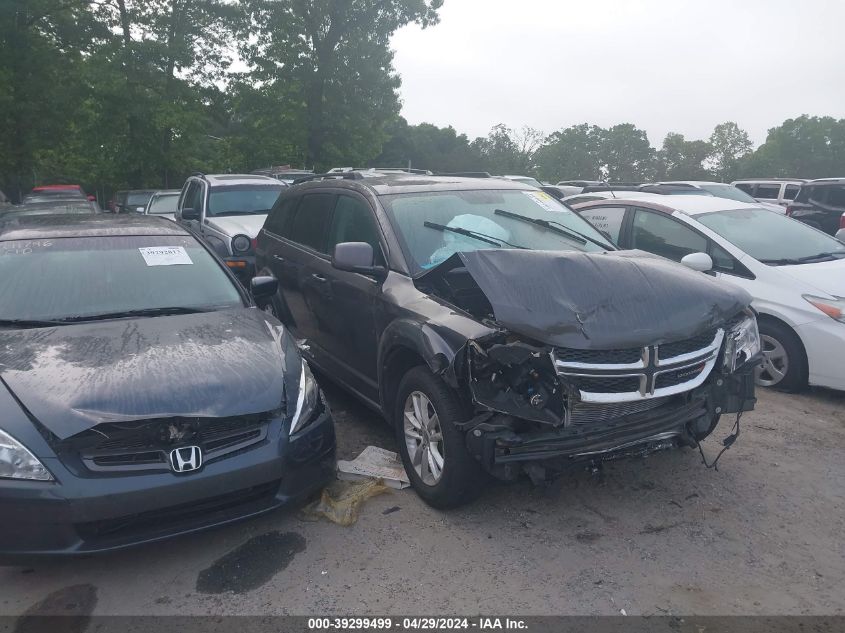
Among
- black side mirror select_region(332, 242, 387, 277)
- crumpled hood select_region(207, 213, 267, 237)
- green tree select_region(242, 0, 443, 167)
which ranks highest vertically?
green tree select_region(242, 0, 443, 167)

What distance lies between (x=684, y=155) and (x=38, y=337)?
4735cm

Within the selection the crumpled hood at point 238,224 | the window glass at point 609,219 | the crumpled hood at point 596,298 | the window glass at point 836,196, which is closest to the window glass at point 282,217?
the crumpled hood at point 596,298

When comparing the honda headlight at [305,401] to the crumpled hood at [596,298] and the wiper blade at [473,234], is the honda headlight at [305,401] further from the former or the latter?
the wiper blade at [473,234]

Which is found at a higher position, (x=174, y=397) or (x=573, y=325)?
(x=573, y=325)

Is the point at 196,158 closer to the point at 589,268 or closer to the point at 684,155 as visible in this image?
the point at 589,268

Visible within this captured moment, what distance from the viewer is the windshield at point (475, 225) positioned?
14.9ft

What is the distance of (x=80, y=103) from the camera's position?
80.3ft

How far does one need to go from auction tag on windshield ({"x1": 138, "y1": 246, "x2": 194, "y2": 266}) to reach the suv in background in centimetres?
512

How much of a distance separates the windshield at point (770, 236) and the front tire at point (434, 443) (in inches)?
148

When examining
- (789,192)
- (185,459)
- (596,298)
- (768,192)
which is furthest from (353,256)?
(768,192)

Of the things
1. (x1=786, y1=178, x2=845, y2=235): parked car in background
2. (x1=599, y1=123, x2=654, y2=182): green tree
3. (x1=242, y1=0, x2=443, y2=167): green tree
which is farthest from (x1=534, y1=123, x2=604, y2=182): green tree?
(x1=786, y1=178, x2=845, y2=235): parked car in background

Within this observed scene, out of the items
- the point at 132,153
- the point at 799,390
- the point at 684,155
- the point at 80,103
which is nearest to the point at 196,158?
the point at 132,153

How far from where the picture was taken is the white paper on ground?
4.26 metres

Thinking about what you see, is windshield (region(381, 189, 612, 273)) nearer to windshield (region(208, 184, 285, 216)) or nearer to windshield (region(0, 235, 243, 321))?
windshield (region(0, 235, 243, 321))
